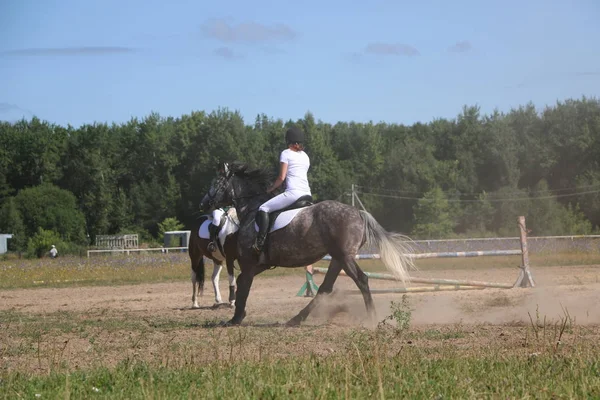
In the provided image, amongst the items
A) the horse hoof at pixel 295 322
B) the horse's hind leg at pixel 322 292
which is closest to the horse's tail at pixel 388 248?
the horse's hind leg at pixel 322 292

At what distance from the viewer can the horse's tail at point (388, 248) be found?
1138 centimetres

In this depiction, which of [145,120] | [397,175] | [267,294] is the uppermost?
[145,120]

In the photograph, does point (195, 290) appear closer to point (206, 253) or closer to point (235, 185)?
point (206, 253)

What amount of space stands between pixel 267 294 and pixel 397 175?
61.1 metres

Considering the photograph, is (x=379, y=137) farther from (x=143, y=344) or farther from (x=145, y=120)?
(x=143, y=344)

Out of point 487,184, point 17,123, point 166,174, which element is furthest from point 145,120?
point 487,184

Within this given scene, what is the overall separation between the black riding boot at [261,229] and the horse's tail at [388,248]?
4.44ft

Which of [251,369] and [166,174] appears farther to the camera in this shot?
[166,174]

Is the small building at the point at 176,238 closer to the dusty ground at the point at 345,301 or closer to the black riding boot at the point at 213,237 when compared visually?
the dusty ground at the point at 345,301

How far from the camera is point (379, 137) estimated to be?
90.9 m

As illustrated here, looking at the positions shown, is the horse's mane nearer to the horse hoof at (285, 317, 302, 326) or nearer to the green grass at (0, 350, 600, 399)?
the horse hoof at (285, 317, 302, 326)

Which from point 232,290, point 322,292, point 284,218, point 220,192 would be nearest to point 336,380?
point 284,218

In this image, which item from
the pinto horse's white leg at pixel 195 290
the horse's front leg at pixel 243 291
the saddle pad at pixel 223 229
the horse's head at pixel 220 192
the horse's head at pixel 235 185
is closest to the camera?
the horse's front leg at pixel 243 291

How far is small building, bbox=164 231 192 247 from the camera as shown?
2542 inches
